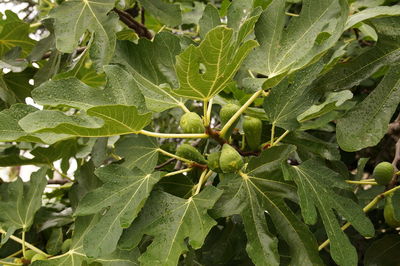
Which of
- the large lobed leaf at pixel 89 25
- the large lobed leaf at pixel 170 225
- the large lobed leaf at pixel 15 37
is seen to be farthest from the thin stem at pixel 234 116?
the large lobed leaf at pixel 15 37

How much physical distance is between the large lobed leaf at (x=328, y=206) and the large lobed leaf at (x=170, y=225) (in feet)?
0.53

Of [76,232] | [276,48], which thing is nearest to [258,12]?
[276,48]

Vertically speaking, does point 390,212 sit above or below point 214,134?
below

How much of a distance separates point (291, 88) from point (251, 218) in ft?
0.92

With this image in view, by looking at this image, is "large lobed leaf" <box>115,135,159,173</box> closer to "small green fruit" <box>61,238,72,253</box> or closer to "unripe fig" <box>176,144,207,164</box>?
"unripe fig" <box>176,144,207,164</box>

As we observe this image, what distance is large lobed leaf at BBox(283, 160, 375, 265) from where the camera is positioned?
2.91 feet

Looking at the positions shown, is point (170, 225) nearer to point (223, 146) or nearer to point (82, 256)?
point (223, 146)

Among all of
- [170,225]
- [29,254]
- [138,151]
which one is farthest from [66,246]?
[170,225]

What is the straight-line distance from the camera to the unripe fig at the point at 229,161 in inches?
36.1

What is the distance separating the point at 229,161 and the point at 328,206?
0.21 metres

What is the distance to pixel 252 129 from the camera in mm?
1029

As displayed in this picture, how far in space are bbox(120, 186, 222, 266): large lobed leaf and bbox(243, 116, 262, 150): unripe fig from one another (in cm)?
17

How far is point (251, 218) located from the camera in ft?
3.09

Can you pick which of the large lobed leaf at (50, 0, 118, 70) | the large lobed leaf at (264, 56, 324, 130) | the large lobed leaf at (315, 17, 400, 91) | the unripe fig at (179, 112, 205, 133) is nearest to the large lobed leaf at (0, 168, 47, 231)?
the large lobed leaf at (50, 0, 118, 70)
